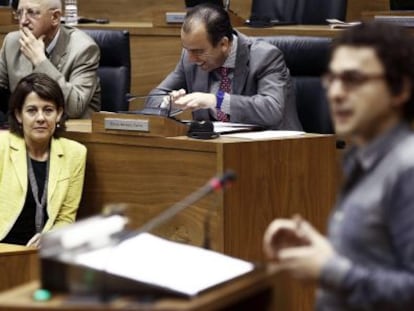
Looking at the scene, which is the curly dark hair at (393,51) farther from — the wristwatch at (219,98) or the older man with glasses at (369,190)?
the wristwatch at (219,98)

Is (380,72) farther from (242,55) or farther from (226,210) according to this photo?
(242,55)

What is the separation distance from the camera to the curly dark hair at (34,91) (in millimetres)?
3400

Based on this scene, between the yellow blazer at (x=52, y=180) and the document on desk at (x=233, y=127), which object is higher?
the document on desk at (x=233, y=127)

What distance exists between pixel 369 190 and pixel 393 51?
193 mm

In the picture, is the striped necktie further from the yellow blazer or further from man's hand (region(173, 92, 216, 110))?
the yellow blazer

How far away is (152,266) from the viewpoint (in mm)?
1860

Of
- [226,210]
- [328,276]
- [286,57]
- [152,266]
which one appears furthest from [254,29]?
[328,276]

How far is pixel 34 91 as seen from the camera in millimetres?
3402

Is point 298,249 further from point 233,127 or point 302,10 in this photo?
point 302,10

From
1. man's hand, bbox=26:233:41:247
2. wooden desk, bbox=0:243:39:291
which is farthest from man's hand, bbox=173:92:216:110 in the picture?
wooden desk, bbox=0:243:39:291

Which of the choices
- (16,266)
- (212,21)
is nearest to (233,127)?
(212,21)

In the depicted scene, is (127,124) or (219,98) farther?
(219,98)

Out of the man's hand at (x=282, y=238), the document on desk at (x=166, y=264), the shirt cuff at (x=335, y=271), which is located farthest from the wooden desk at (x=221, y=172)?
the shirt cuff at (x=335, y=271)

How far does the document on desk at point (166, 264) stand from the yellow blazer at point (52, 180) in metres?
1.28
